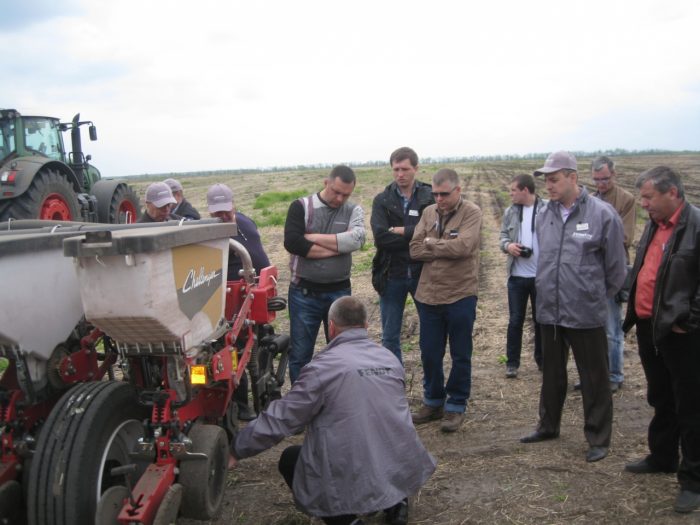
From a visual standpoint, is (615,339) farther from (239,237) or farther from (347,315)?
(239,237)

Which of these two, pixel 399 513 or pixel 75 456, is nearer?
pixel 75 456

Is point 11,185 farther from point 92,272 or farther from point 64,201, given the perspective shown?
point 92,272

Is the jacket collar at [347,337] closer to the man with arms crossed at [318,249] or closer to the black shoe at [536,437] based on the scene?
the man with arms crossed at [318,249]

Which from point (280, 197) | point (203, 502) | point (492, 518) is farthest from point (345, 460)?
point (280, 197)

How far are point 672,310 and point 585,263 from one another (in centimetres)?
75

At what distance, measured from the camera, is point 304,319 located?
5145mm

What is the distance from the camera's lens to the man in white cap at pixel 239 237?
474 cm

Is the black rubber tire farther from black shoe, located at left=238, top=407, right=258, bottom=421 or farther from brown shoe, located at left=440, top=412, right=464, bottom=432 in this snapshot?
brown shoe, located at left=440, top=412, right=464, bottom=432

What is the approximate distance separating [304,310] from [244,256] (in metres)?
0.94

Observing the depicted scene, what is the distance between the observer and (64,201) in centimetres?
999

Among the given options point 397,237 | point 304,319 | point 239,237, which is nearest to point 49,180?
point 239,237

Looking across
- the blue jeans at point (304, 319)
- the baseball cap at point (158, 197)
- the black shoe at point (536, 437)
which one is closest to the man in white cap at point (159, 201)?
the baseball cap at point (158, 197)

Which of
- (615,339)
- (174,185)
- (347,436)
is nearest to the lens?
(347,436)

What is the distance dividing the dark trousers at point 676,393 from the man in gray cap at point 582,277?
0.35 m
